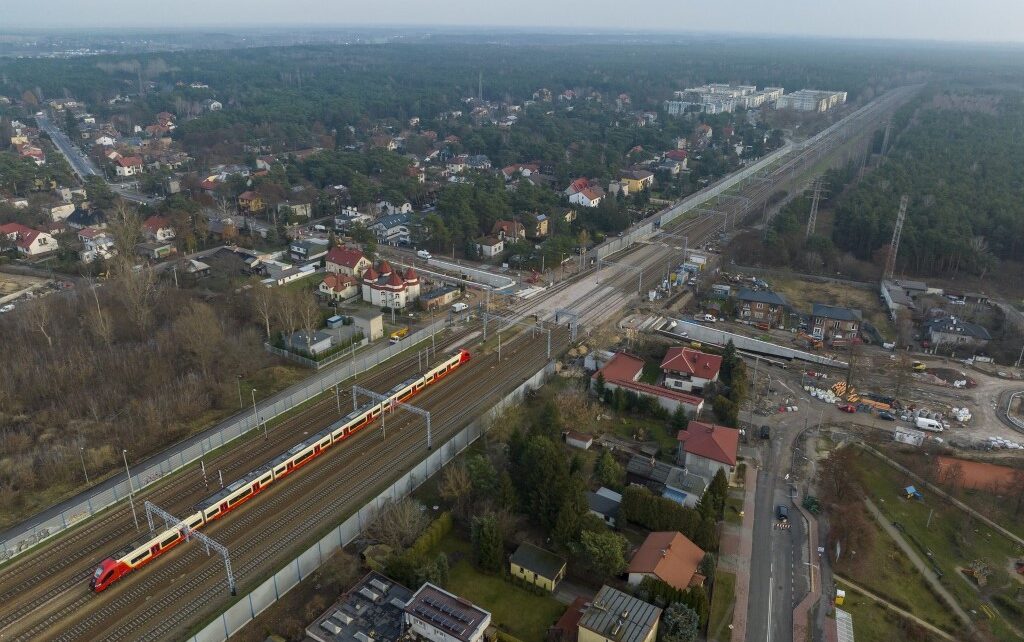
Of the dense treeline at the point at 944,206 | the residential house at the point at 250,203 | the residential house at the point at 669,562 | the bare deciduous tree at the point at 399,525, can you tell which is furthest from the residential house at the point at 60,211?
the dense treeline at the point at 944,206

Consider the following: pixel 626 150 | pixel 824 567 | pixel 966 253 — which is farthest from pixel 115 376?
pixel 626 150

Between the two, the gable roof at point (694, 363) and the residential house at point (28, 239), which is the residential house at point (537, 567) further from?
the residential house at point (28, 239)

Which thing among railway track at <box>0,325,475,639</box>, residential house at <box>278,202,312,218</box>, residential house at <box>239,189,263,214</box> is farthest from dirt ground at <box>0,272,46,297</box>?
railway track at <box>0,325,475,639</box>

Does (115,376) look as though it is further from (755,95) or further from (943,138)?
(755,95)

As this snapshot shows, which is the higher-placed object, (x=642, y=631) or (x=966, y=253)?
(x=966, y=253)

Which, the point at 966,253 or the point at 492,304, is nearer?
the point at 492,304
